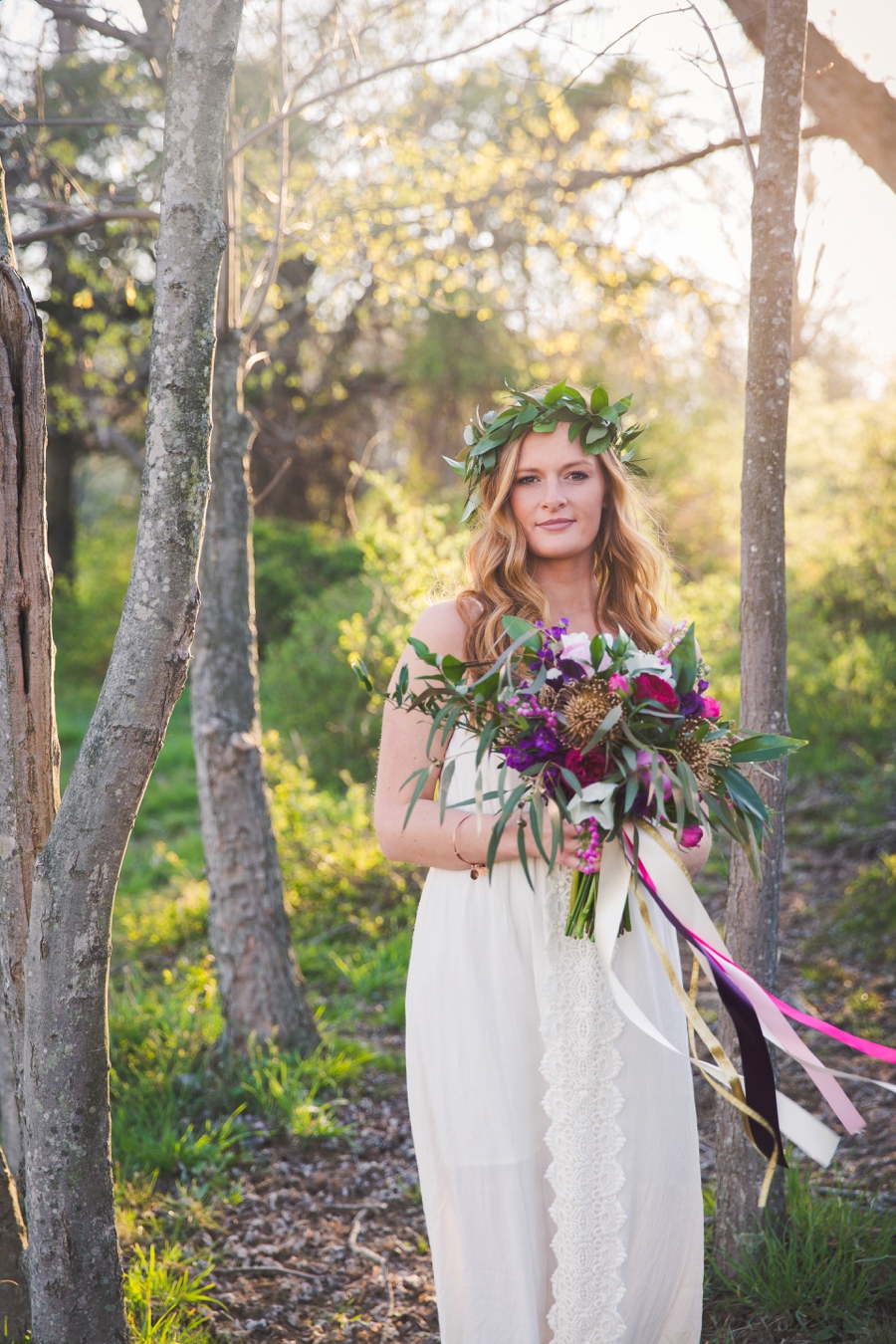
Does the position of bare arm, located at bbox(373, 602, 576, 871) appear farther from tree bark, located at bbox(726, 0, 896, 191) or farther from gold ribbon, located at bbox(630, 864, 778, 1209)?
tree bark, located at bbox(726, 0, 896, 191)

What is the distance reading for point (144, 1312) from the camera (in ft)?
7.95

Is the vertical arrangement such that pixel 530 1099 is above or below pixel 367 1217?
above

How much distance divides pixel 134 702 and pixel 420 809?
2.05 feet

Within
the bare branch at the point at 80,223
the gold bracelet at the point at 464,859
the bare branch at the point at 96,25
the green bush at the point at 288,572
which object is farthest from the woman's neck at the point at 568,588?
the green bush at the point at 288,572

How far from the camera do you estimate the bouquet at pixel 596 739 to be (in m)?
1.65

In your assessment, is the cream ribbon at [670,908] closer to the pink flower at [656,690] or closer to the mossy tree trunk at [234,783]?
the pink flower at [656,690]

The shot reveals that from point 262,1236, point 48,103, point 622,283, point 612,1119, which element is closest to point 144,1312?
point 262,1236

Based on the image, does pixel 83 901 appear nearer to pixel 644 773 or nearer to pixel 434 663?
pixel 434 663

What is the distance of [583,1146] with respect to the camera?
1835mm

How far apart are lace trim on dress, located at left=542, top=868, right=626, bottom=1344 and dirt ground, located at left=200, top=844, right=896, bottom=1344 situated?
2.49 ft

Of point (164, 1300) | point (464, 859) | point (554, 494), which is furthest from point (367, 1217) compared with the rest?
point (554, 494)

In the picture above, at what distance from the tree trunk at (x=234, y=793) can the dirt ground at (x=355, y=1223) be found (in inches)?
19.5

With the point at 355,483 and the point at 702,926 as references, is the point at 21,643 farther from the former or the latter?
the point at 355,483

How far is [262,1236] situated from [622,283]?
5192 mm
